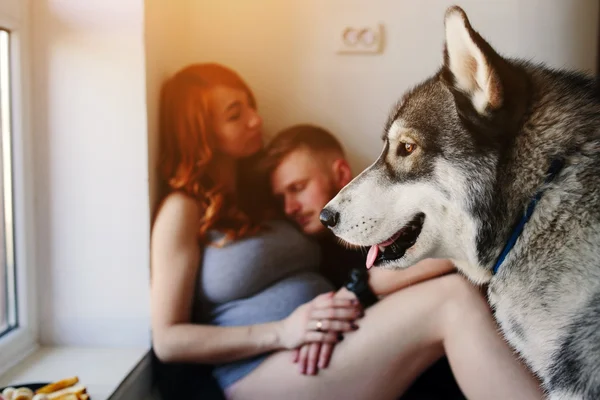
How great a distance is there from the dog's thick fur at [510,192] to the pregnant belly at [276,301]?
0.28 metres

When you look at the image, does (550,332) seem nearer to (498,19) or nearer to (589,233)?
(589,233)

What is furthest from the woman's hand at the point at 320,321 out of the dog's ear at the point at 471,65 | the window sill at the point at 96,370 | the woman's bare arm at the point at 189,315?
the dog's ear at the point at 471,65

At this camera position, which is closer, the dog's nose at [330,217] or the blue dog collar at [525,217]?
the blue dog collar at [525,217]

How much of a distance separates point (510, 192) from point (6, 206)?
1.18m

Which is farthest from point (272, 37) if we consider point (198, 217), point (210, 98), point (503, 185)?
point (503, 185)

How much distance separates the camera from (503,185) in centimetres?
92

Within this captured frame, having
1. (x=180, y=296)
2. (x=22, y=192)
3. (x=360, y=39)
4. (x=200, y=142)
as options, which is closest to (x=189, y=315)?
(x=180, y=296)

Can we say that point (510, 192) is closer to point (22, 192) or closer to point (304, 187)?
point (304, 187)

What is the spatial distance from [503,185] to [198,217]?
2.32ft

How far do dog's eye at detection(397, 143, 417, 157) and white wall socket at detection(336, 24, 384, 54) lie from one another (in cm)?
35

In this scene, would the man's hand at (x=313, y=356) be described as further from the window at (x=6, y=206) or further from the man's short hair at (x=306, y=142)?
the window at (x=6, y=206)

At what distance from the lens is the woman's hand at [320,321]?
4.02 feet

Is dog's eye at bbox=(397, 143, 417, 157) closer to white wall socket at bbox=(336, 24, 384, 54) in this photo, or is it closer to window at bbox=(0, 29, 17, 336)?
white wall socket at bbox=(336, 24, 384, 54)

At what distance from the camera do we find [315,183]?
1273mm
